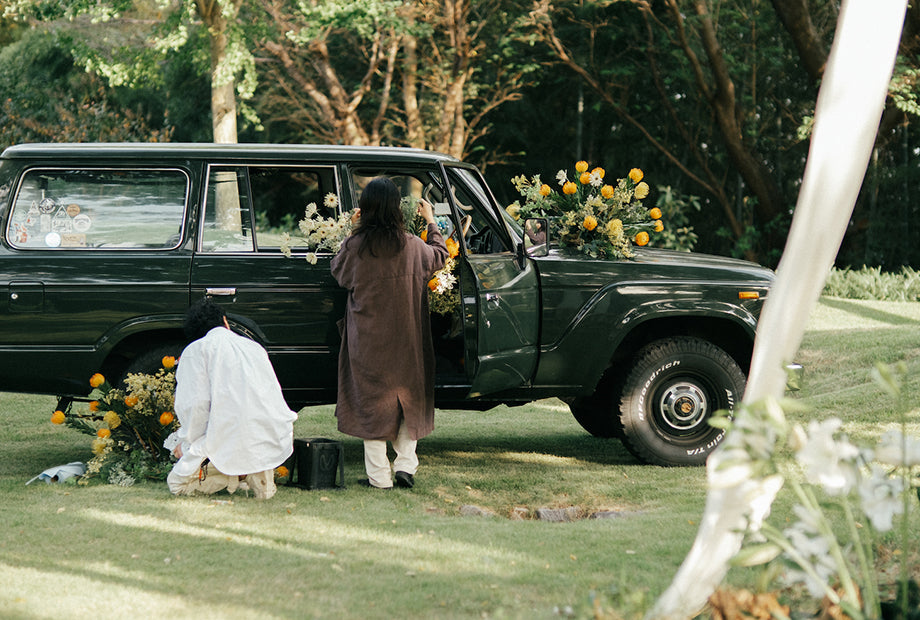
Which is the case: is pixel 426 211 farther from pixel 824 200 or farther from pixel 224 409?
pixel 824 200

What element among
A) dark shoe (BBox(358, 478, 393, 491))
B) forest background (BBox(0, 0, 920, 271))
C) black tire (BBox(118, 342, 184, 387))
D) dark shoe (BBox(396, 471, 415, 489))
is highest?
forest background (BBox(0, 0, 920, 271))

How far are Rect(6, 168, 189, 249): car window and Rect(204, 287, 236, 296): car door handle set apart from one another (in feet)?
1.30

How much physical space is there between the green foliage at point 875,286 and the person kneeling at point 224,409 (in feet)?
39.4

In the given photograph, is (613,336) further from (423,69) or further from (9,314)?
(423,69)

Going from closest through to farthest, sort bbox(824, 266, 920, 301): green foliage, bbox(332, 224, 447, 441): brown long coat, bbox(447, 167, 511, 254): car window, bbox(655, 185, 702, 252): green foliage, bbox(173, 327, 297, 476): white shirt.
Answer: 1. bbox(173, 327, 297, 476): white shirt
2. bbox(332, 224, 447, 441): brown long coat
3. bbox(447, 167, 511, 254): car window
4. bbox(824, 266, 920, 301): green foliage
5. bbox(655, 185, 702, 252): green foliage

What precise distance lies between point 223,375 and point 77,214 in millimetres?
1639

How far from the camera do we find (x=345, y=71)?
2070 cm

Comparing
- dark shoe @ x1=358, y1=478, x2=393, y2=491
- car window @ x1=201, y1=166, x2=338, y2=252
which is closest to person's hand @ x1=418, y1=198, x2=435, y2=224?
car window @ x1=201, y1=166, x2=338, y2=252

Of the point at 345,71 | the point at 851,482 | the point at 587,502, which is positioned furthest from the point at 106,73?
the point at 851,482

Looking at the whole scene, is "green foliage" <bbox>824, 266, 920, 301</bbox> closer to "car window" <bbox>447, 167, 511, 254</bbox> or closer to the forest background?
the forest background

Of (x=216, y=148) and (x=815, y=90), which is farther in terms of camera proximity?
(x=815, y=90)

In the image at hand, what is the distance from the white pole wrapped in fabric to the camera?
11.0 ft

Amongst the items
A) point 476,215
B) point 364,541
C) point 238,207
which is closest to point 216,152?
point 238,207

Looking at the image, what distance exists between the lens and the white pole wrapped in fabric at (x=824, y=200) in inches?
132
